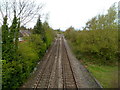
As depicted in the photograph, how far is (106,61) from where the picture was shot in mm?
16016

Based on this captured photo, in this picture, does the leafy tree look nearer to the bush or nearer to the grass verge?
the grass verge

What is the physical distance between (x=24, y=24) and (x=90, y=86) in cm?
1151

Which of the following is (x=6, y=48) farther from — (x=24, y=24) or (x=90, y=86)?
(x=24, y=24)

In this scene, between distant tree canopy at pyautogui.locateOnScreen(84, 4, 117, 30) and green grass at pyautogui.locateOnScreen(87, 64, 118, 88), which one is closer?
green grass at pyautogui.locateOnScreen(87, 64, 118, 88)

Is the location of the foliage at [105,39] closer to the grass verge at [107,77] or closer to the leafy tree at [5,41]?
the grass verge at [107,77]

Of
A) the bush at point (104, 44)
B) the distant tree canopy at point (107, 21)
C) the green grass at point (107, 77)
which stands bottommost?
the green grass at point (107, 77)

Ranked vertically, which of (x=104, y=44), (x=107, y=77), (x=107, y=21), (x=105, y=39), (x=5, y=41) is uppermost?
(x=107, y=21)

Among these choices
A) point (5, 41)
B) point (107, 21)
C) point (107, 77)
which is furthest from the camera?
point (107, 21)

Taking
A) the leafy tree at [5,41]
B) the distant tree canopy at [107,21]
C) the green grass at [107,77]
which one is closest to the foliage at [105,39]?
the distant tree canopy at [107,21]

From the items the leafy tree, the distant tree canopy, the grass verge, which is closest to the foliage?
the distant tree canopy

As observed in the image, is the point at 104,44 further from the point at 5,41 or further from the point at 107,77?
the point at 5,41

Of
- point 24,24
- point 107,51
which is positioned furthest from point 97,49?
point 24,24

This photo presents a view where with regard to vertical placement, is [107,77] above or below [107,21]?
below

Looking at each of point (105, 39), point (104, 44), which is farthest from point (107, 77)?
point (105, 39)
